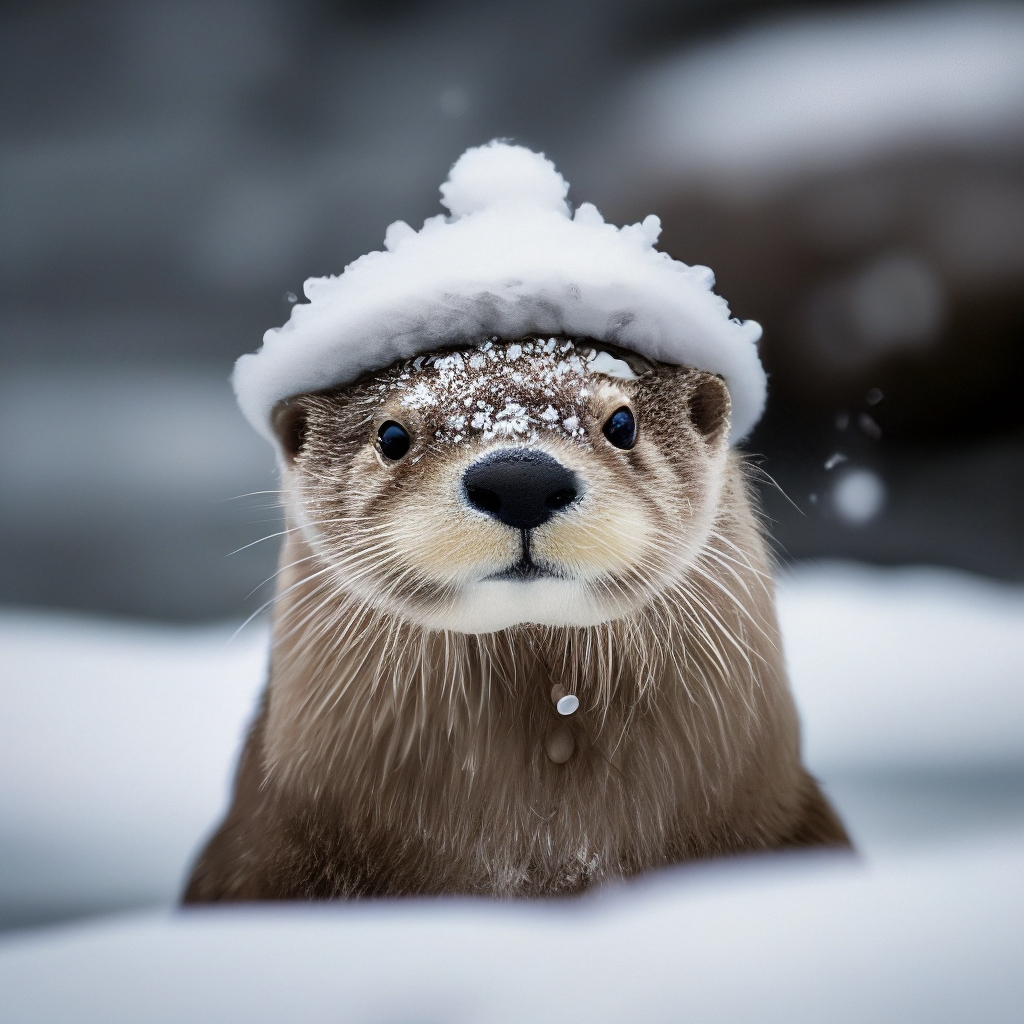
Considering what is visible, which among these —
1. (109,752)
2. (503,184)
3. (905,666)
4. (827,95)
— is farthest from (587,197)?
(109,752)

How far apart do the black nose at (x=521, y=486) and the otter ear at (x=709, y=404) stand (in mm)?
186

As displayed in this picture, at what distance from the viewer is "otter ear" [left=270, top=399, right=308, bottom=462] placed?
77cm

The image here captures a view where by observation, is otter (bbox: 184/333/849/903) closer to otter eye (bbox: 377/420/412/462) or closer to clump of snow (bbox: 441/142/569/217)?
otter eye (bbox: 377/420/412/462)

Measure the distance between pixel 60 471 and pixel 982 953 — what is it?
0.94 meters

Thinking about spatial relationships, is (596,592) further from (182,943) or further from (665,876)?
(182,943)

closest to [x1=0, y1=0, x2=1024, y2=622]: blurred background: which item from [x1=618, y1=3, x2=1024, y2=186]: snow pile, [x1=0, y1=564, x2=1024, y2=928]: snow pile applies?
[x1=618, y1=3, x2=1024, y2=186]: snow pile

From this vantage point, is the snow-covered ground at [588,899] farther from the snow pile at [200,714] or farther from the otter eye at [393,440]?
the otter eye at [393,440]

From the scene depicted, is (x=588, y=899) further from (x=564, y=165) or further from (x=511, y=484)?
(x=564, y=165)

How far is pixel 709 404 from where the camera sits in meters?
0.76

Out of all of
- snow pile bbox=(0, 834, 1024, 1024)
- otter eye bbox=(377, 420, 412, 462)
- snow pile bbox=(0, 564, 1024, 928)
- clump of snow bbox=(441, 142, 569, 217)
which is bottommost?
snow pile bbox=(0, 834, 1024, 1024)

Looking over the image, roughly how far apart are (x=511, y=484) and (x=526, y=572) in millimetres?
60

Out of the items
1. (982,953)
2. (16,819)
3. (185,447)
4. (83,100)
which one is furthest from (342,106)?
→ (982,953)

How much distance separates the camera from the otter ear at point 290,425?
0.77m

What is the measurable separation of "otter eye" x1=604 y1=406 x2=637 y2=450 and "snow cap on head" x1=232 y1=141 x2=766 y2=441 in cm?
5
